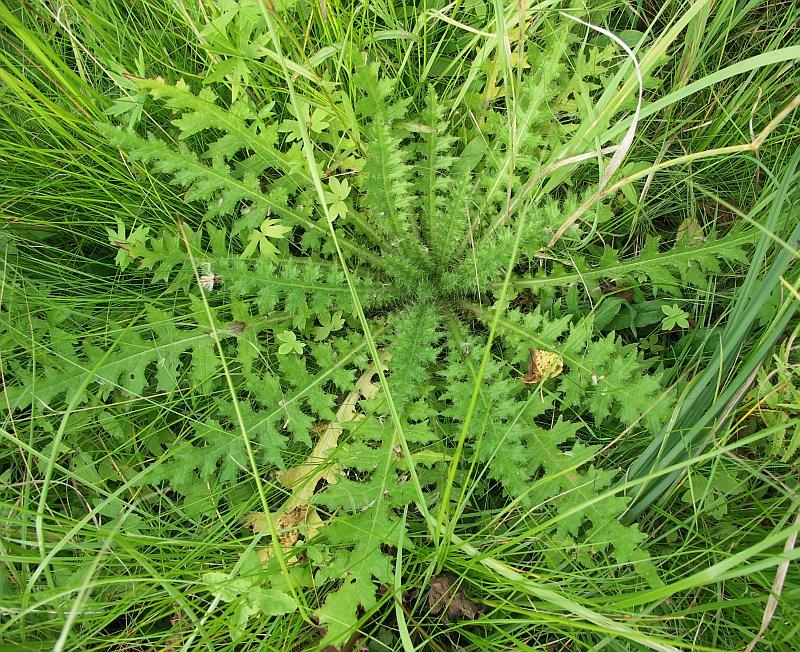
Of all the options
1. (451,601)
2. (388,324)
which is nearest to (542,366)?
(388,324)

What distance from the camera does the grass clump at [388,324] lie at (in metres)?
2.20

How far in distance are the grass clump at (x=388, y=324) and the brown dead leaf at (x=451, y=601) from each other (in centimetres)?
2

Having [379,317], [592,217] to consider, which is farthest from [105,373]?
[592,217]

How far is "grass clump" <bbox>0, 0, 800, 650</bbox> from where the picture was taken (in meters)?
2.20

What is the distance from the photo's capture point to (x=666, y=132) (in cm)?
264

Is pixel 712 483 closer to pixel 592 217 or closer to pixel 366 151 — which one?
pixel 592 217

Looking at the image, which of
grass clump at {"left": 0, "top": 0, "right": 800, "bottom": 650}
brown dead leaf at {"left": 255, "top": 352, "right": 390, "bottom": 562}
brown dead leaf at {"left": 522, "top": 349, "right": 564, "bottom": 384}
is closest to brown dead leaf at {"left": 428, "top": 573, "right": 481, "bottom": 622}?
grass clump at {"left": 0, "top": 0, "right": 800, "bottom": 650}

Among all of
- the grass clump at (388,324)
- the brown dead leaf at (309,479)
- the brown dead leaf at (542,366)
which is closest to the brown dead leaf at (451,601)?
the grass clump at (388,324)

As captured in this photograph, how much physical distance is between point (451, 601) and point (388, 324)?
1127 mm

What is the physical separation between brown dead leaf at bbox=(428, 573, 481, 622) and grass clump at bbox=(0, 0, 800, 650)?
2cm

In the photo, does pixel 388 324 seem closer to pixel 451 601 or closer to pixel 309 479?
pixel 309 479

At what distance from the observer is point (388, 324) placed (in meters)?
2.61

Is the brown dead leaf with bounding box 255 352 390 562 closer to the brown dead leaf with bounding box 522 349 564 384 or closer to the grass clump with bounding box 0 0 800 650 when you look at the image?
the grass clump with bounding box 0 0 800 650

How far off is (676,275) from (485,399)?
1.07 metres
